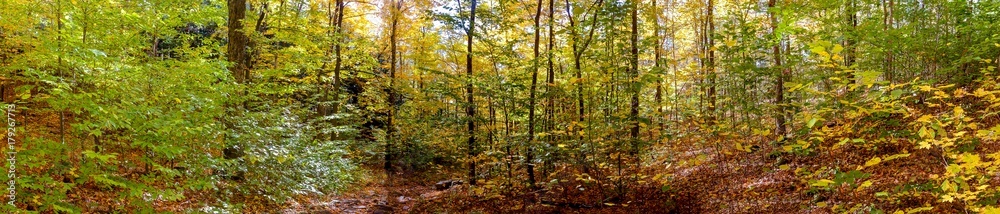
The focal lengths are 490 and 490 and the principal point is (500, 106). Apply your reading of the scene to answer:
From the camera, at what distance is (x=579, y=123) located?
6.62m

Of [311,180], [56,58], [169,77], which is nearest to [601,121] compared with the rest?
[311,180]

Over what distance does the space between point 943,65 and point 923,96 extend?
26.8 inches

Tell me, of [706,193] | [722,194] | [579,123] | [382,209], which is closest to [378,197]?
[382,209]

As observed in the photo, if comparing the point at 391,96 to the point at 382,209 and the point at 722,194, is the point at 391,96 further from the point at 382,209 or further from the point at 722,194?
the point at 722,194

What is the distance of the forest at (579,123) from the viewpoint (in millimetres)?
4332

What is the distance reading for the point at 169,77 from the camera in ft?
19.4

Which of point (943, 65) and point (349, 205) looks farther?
point (349, 205)

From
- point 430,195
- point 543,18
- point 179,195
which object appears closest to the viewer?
point 179,195

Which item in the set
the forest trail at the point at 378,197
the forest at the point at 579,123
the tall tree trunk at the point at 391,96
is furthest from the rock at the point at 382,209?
the tall tree trunk at the point at 391,96

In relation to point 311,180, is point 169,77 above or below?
above

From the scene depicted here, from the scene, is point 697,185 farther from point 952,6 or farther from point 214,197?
point 214,197

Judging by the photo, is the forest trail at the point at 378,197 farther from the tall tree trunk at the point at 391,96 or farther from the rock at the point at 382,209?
the tall tree trunk at the point at 391,96

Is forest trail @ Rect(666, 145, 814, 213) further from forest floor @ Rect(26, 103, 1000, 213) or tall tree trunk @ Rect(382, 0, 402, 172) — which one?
tall tree trunk @ Rect(382, 0, 402, 172)

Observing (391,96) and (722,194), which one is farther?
(391,96)
